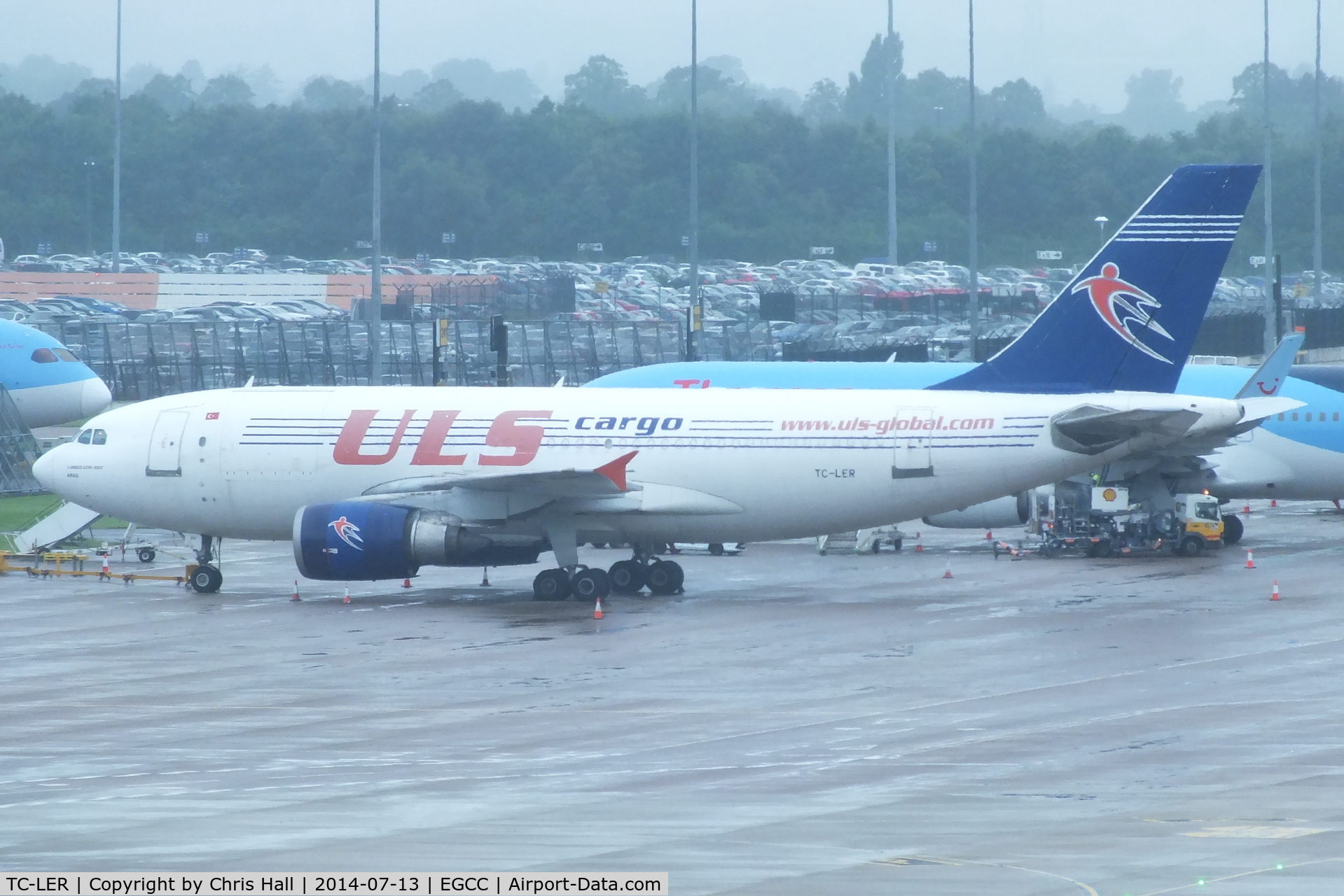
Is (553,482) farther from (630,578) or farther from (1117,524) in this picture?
(1117,524)

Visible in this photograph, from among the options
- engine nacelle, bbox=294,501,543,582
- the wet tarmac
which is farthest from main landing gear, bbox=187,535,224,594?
engine nacelle, bbox=294,501,543,582

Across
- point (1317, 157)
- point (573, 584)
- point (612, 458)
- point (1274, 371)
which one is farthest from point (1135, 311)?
point (1317, 157)

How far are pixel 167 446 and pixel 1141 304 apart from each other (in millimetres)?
18004

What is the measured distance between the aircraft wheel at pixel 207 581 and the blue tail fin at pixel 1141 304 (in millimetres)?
13758

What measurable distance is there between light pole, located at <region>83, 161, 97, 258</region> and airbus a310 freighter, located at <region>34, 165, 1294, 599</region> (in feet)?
306

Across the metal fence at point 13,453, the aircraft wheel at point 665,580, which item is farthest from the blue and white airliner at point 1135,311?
the metal fence at point 13,453

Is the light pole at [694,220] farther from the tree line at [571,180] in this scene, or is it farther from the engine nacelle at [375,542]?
the tree line at [571,180]

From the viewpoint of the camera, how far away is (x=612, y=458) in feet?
111

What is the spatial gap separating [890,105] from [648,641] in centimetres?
7930

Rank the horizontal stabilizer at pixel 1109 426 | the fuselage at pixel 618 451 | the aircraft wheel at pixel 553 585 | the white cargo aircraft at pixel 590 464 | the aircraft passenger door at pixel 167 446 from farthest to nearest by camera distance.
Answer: the aircraft passenger door at pixel 167 446, the aircraft wheel at pixel 553 585, the fuselage at pixel 618 451, the white cargo aircraft at pixel 590 464, the horizontal stabilizer at pixel 1109 426

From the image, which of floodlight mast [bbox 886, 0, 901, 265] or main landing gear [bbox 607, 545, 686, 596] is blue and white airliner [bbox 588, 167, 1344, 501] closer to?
main landing gear [bbox 607, 545, 686, 596]

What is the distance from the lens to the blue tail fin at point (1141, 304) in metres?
33.9

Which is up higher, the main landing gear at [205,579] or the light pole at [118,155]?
the light pole at [118,155]

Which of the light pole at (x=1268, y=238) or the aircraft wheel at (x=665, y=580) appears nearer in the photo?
the aircraft wheel at (x=665, y=580)
